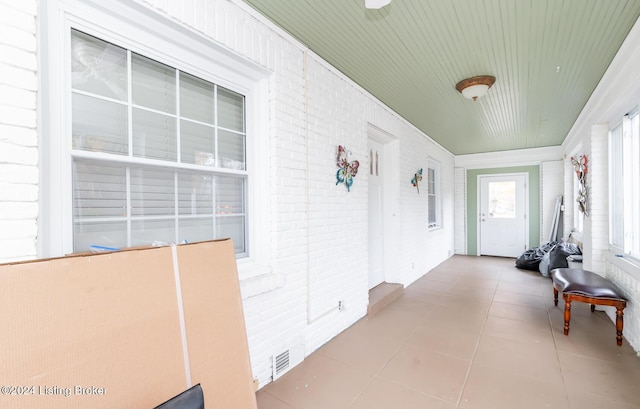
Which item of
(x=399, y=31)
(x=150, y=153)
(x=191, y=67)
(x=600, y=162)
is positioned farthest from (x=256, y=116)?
(x=600, y=162)

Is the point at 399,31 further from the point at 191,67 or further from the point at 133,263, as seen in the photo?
the point at 133,263

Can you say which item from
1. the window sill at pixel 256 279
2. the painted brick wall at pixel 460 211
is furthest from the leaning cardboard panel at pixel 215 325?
the painted brick wall at pixel 460 211

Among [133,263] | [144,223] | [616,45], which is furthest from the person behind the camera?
[616,45]

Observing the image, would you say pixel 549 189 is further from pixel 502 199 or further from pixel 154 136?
pixel 154 136

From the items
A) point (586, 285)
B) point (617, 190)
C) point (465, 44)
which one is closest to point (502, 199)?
point (617, 190)

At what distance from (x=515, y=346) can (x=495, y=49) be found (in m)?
2.72

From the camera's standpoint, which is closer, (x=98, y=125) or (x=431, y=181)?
(x=98, y=125)

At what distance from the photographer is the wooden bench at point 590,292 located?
264cm

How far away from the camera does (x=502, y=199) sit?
7227 millimetres

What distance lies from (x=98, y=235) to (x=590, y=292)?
403 centimetres

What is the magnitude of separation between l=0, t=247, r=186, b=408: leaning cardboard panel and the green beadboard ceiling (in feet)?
6.18

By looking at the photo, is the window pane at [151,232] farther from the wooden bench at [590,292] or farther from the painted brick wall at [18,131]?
the wooden bench at [590,292]

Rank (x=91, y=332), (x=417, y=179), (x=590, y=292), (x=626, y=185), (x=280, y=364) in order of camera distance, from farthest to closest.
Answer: (x=417, y=179) < (x=626, y=185) < (x=590, y=292) < (x=280, y=364) < (x=91, y=332)

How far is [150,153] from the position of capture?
1.62 meters
